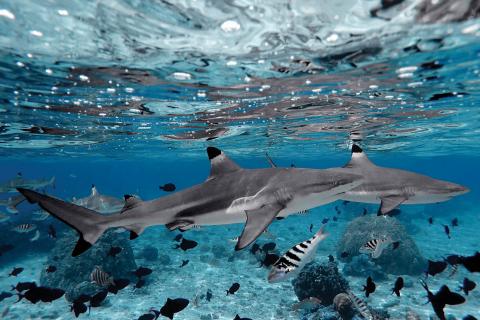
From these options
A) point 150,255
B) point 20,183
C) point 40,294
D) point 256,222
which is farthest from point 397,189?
point 20,183

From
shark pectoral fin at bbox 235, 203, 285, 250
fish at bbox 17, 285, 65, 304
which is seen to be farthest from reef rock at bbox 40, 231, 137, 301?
shark pectoral fin at bbox 235, 203, 285, 250

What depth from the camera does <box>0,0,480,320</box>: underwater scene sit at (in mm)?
5695

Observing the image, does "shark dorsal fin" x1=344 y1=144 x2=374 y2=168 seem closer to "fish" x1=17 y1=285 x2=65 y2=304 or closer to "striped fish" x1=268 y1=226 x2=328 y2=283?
"striped fish" x1=268 y1=226 x2=328 y2=283

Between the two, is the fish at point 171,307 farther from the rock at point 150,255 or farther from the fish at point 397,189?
the rock at point 150,255

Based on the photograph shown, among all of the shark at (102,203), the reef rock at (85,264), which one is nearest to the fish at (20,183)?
the reef rock at (85,264)

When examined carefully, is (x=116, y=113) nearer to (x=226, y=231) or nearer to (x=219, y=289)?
(x=219, y=289)

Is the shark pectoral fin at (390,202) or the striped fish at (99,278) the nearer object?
the shark pectoral fin at (390,202)

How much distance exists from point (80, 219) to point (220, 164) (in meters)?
2.64

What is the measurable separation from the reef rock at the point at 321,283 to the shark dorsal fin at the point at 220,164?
814 cm

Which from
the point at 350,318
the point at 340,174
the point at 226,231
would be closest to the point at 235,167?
the point at 340,174

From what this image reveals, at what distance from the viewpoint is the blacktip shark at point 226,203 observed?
5031 mm

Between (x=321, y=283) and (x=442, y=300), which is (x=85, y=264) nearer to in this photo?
(x=321, y=283)

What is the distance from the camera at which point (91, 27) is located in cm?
764

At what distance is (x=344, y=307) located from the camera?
392 inches
